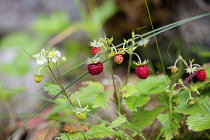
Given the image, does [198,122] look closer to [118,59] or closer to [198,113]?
[198,113]

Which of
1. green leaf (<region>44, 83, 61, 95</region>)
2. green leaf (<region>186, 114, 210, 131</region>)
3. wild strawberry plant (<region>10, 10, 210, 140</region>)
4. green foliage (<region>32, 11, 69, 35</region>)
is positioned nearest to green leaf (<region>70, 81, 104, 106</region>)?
wild strawberry plant (<region>10, 10, 210, 140</region>)

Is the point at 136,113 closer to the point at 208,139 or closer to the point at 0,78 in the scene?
the point at 208,139

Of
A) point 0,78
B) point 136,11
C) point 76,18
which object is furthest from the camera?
point 76,18

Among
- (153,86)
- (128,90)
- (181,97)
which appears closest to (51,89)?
(128,90)

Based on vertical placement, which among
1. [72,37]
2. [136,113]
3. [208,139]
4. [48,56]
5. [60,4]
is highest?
[60,4]

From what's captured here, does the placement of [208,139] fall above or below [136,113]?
below

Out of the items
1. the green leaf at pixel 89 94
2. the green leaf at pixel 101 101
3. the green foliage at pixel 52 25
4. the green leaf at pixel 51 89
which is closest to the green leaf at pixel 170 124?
the green leaf at pixel 101 101

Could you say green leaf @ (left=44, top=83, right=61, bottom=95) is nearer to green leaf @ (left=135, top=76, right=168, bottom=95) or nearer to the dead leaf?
the dead leaf

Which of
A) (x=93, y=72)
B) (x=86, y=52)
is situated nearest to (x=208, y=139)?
(x=93, y=72)
